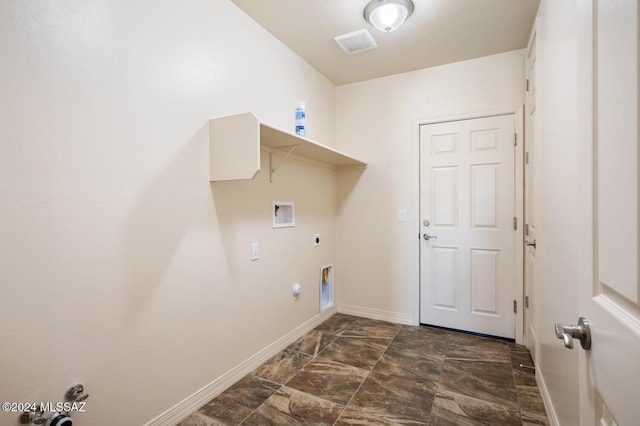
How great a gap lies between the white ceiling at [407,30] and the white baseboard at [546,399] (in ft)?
7.92

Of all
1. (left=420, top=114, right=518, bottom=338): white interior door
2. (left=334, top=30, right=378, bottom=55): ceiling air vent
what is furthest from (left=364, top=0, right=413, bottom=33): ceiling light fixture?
(left=420, top=114, right=518, bottom=338): white interior door

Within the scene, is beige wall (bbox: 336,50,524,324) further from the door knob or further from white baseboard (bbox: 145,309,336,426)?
the door knob

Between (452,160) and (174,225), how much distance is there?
2.45 meters

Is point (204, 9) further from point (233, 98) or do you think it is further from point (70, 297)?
point (70, 297)

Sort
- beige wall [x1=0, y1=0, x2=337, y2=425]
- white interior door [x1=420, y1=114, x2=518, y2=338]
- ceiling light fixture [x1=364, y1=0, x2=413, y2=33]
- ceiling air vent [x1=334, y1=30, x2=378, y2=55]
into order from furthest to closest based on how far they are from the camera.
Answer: white interior door [x1=420, y1=114, x2=518, y2=338], ceiling air vent [x1=334, y1=30, x2=378, y2=55], ceiling light fixture [x1=364, y1=0, x2=413, y2=33], beige wall [x1=0, y1=0, x2=337, y2=425]

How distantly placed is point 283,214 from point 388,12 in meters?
1.65

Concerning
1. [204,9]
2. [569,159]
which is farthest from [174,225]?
[569,159]

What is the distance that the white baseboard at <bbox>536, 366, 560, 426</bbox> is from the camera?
5.30 ft

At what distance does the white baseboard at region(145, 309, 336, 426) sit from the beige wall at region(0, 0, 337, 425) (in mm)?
51

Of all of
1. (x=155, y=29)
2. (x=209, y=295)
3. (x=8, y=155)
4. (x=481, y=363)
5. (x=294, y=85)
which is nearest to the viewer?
(x=8, y=155)

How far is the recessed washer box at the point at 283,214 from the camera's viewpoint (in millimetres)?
2531

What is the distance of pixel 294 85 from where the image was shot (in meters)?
2.77

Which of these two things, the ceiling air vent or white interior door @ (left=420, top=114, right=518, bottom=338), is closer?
the ceiling air vent

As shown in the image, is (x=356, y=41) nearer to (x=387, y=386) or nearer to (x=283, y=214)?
(x=283, y=214)
